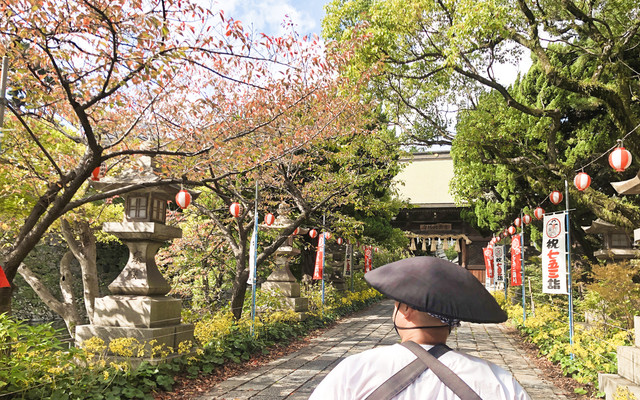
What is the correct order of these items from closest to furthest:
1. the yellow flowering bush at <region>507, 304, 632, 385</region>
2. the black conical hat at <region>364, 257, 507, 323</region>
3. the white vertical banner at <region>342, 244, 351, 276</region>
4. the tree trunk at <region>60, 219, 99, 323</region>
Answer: the black conical hat at <region>364, 257, 507, 323</region> < the yellow flowering bush at <region>507, 304, 632, 385</region> < the tree trunk at <region>60, 219, 99, 323</region> < the white vertical banner at <region>342, 244, 351, 276</region>

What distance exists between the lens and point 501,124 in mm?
13102

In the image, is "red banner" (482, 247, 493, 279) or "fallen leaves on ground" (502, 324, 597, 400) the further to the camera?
"red banner" (482, 247, 493, 279)

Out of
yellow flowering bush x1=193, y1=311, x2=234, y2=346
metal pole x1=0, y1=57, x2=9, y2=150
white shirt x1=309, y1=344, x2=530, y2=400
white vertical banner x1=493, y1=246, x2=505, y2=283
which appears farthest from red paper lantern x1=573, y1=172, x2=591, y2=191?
white vertical banner x1=493, y1=246, x2=505, y2=283

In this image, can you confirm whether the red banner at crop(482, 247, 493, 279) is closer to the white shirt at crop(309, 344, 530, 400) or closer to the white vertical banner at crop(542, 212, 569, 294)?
the white vertical banner at crop(542, 212, 569, 294)

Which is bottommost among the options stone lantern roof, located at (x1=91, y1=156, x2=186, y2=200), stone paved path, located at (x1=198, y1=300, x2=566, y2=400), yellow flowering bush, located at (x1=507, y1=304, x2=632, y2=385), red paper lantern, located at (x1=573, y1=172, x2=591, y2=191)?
stone paved path, located at (x1=198, y1=300, x2=566, y2=400)

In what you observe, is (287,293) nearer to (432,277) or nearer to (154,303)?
(154,303)

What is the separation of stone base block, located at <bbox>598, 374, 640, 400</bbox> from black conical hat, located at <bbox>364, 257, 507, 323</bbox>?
16.9 feet

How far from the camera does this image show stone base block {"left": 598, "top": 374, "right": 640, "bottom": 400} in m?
5.72

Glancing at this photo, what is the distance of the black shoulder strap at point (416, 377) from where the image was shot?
5.37 ft

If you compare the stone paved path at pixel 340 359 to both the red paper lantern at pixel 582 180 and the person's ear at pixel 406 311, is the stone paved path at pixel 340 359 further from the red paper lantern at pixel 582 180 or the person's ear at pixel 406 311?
the person's ear at pixel 406 311

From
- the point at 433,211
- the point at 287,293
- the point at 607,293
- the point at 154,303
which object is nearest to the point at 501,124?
the point at 607,293

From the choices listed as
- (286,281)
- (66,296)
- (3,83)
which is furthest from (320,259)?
(3,83)

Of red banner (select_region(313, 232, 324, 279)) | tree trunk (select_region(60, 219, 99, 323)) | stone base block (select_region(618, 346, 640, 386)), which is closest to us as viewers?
stone base block (select_region(618, 346, 640, 386))

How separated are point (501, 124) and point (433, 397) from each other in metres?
12.6
